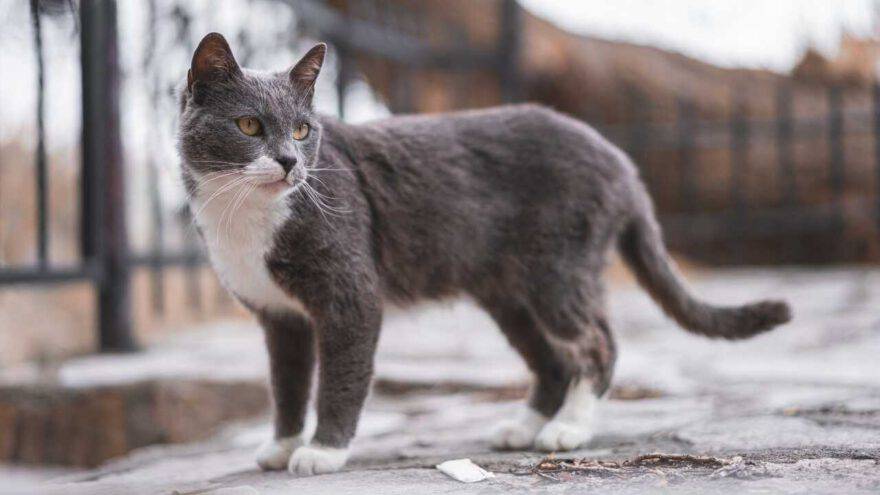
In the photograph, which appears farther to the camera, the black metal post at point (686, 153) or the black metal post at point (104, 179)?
the black metal post at point (686, 153)

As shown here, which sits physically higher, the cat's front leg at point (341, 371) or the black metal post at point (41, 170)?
the black metal post at point (41, 170)

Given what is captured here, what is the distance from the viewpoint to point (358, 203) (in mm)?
2096

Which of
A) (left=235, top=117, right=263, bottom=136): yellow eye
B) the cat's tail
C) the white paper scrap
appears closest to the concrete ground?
the white paper scrap

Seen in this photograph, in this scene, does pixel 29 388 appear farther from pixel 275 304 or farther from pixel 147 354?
pixel 275 304

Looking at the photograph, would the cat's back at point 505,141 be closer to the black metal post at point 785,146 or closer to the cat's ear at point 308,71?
the cat's ear at point 308,71

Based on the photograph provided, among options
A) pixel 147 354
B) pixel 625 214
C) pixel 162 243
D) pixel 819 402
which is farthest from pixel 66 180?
pixel 819 402

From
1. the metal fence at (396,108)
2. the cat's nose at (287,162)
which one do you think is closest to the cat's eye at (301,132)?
the cat's nose at (287,162)

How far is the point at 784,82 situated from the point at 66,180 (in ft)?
19.6

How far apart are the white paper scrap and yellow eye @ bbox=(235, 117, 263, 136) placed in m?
0.87

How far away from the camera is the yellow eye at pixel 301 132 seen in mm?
1940

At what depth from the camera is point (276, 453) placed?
2139 millimetres

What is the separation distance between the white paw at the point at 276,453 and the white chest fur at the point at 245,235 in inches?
15.8

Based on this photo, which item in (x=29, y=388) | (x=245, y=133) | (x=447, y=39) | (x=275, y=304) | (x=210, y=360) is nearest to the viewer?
(x=245, y=133)

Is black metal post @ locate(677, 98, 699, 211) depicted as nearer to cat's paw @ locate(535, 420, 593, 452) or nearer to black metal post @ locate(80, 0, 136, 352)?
black metal post @ locate(80, 0, 136, 352)
